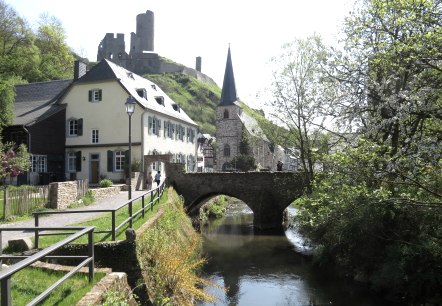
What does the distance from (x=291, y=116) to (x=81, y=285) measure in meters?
20.0

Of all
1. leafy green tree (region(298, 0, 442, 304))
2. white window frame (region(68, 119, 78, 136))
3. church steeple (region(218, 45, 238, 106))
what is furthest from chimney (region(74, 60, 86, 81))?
church steeple (region(218, 45, 238, 106))

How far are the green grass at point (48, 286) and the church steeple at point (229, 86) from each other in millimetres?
54825

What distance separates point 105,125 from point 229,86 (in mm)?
32675

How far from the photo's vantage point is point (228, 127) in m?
62.7

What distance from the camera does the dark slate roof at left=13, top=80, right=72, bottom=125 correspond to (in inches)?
1203

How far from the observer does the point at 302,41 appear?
79.5 ft

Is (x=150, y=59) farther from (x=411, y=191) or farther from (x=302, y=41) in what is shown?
(x=411, y=191)

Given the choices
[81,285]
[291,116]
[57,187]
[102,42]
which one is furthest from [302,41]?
[102,42]

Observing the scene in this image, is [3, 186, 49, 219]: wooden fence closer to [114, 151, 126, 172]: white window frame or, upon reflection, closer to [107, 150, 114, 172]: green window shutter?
[114, 151, 126, 172]: white window frame

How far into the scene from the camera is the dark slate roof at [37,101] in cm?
3056

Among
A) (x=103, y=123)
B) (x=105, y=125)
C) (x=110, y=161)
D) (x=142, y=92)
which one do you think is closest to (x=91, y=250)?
(x=110, y=161)

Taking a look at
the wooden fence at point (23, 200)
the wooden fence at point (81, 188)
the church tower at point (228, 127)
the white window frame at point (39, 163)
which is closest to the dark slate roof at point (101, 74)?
the white window frame at point (39, 163)

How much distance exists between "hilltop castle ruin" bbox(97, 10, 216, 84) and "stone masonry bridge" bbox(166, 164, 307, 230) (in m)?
72.1

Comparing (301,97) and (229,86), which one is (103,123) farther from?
(229,86)
